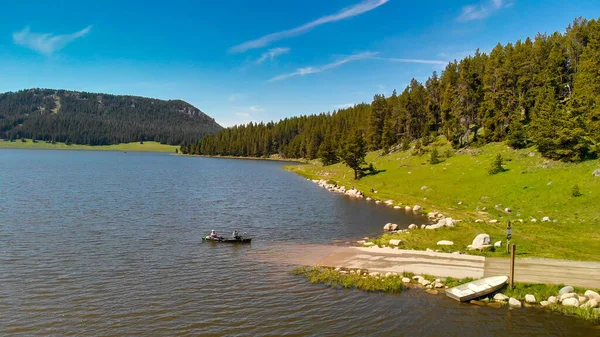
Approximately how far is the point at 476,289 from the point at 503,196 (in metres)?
38.1

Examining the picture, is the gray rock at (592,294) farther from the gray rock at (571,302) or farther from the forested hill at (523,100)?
the forested hill at (523,100)

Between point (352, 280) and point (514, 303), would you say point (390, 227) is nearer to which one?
point (352, 280)

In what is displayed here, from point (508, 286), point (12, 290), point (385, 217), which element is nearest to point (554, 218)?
point (385, 217)

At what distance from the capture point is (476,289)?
25938mm

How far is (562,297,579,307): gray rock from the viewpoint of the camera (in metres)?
24.0

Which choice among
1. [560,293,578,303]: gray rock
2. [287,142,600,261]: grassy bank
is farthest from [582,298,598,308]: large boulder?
[287,142,600,261]: grassy bank

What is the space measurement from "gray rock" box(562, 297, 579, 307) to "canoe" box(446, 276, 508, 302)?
3.65m

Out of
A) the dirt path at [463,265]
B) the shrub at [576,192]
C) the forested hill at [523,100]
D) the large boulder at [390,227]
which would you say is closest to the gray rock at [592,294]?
the dirt path at [463,265]

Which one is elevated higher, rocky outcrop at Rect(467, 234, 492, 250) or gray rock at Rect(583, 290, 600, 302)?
rocky outcrop at Rect(467, 234, 492, 250)

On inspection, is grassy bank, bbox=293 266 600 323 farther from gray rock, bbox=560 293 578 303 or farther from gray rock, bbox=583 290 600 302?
gray rock, bbox=560 293 578 303

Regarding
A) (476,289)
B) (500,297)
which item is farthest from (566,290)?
(476,289)

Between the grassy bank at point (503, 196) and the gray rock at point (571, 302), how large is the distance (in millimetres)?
8878

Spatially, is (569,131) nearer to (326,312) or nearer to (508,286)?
(508,286)

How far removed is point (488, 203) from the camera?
2261 inches
